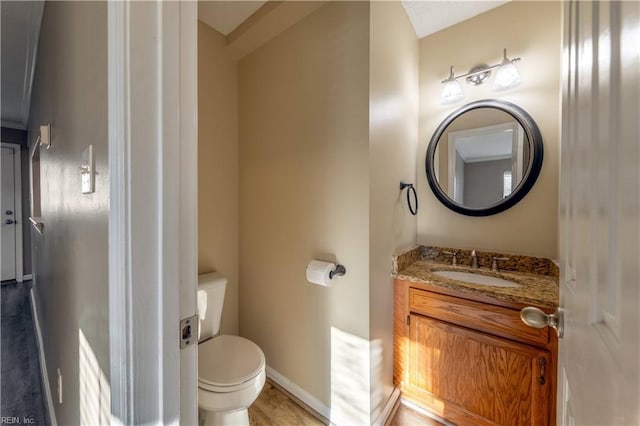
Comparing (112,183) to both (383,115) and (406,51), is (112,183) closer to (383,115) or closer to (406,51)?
(383,115)

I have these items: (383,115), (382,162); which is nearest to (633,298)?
(382,162)

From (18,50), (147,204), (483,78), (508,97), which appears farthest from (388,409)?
(18,50)

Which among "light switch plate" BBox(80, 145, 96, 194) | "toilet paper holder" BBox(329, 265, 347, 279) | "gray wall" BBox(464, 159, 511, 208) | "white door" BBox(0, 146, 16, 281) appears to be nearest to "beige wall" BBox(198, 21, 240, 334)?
"toilet paper holder" BBox(329, 265, 347, 279)

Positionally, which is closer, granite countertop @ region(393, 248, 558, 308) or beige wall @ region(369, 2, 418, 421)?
granite countertop @ region(393, 248, 558, 308)

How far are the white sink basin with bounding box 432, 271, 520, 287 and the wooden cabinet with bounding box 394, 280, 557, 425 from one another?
0.24 metres

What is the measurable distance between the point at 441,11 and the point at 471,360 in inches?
84.2

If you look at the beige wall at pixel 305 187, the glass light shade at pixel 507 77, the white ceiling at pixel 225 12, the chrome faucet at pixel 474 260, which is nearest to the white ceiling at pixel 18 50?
the white ceiling at pixel 225 12

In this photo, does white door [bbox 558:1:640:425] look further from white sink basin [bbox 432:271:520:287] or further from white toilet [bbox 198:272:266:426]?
white toilet [bbox 198:272:266:426]

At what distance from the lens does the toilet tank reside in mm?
1578

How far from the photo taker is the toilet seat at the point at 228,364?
4.03 ft

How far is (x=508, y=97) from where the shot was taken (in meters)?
1.70

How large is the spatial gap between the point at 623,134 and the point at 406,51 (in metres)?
1.77

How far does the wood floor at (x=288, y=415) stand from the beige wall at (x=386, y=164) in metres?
0.17

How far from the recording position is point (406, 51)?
180cm
